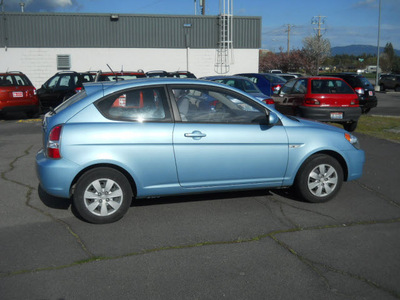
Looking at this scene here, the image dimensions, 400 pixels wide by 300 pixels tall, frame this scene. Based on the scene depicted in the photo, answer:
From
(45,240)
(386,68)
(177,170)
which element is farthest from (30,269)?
(386,68)

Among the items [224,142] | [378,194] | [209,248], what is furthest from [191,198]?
[378,194]

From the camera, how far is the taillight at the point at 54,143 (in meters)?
4.96

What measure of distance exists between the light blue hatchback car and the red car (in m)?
5.50

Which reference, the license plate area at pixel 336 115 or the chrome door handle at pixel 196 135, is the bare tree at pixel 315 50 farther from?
the chrome door handle at pixel 196 135

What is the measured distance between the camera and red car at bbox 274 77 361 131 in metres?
11.3

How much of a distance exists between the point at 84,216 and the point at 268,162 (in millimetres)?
2337

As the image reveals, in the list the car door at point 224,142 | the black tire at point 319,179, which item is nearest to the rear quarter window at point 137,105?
the car door at point 224,142

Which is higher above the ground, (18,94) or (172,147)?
(18,94)

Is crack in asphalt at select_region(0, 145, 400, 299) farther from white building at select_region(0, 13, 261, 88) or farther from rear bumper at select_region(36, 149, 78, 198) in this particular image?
white building at select_region(0, 13, 261, 88)

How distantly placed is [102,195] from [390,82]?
119 feet

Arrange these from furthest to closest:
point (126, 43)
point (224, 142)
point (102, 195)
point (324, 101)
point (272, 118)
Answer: point (126, 43) < point (324, 101) < point (272, 118) < point (224, 142) < point (102, 195)

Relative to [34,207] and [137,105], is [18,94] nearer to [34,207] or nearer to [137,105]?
[34,207]

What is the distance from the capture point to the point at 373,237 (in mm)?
4777

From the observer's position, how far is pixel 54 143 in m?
4.97
